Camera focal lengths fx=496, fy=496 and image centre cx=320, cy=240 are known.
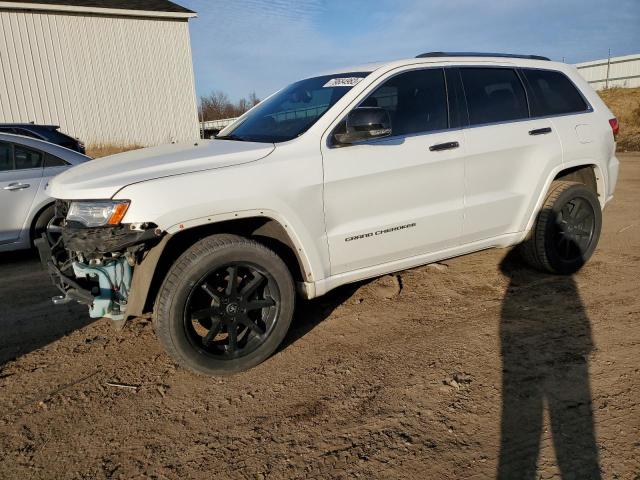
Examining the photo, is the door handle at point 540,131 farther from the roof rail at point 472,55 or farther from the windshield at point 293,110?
the windshield at point 293,110

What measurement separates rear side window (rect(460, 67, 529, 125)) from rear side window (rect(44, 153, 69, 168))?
16.3 ft

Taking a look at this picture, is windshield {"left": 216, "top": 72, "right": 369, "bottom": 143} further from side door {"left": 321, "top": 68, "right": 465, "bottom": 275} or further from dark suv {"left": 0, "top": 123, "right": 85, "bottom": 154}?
dark suv {"left": 0, "top": 123, "right": 85, "bottom": 154}

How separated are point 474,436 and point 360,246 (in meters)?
1.47

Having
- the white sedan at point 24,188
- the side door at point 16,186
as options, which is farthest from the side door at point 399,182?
the side door at point 16,186

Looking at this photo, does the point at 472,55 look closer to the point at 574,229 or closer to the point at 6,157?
the point at 574,229

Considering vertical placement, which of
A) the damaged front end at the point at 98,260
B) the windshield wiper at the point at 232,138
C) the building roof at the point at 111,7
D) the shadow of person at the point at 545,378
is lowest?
the shadow of person at the point at 545,378

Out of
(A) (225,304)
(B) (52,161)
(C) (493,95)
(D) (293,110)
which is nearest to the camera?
(A) (225,304)

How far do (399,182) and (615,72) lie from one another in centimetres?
3028

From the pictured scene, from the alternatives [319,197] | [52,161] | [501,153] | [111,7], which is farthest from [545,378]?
[111,7]

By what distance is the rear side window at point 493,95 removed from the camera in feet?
13.3

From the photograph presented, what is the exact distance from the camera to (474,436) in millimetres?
2484

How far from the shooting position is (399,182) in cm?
358

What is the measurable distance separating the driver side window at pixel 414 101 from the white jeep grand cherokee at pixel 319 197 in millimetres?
11

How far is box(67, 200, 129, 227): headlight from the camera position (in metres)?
2.77
